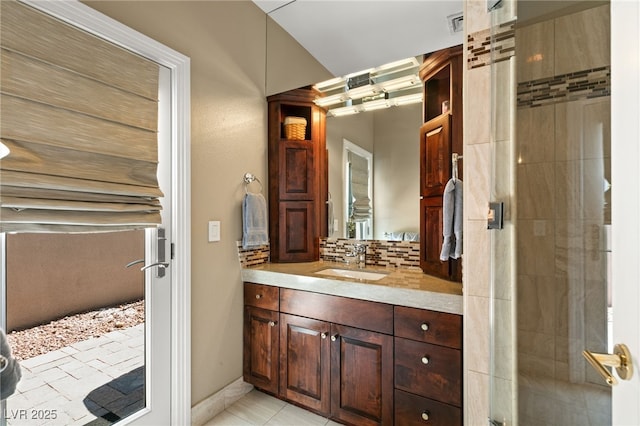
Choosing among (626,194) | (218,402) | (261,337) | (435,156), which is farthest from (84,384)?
(435,156)

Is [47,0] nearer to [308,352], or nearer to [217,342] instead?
[217,342]

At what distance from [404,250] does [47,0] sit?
2252mm

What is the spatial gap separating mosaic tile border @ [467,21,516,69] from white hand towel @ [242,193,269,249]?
150 cm

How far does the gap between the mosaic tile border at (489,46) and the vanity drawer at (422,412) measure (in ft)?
5.17

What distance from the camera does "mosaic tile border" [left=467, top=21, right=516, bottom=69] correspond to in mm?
1151

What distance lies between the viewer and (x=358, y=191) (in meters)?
2.39

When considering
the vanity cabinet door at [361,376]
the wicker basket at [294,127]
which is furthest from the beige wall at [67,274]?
the wicker basket at [294,127]

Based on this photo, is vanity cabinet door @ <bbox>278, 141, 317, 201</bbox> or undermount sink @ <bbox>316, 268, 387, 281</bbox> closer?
undermount sink @ <bbox>316, 268, 387, 281</bbox>

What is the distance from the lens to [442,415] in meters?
1.47

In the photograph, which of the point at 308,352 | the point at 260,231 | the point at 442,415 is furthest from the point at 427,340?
the point at 260,231

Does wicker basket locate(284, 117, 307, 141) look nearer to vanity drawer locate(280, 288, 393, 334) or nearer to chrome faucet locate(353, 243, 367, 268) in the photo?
chrome faucet locate(353, 243, 367, 268)

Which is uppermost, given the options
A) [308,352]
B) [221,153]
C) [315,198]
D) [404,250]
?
[221,153]

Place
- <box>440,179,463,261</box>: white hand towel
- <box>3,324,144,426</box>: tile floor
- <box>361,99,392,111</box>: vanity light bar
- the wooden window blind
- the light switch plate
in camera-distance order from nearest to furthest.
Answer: the wooden window blind, <box>3,324,144,426</box>: tile floor, <box>440,179,463,261</box>: white hand towel, the light switch plate, <box>361,99,392,111</box>: vanity light bar

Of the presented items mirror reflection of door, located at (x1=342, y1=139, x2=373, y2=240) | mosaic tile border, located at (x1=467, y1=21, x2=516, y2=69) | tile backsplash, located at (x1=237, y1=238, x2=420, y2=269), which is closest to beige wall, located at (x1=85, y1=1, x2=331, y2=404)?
tile backsplash, located at (x1=237, y1=238, x2=420, y2=269)
